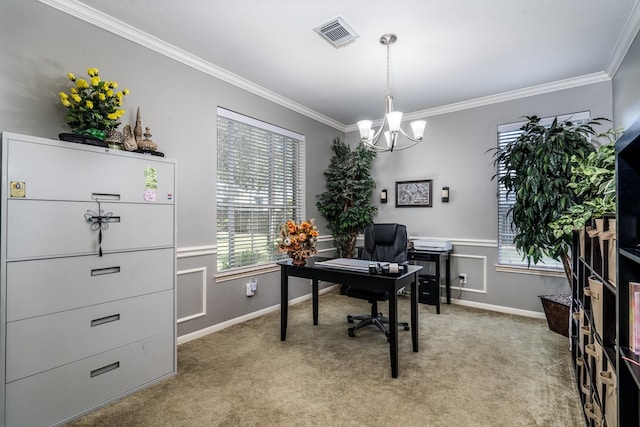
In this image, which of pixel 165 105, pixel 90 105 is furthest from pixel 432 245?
pixel 90 105

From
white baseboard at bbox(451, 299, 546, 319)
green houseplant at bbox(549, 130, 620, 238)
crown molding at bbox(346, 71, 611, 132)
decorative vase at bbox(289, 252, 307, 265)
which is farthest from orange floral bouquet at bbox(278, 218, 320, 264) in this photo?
crown molding at bbox(346, 71, 611, 132)

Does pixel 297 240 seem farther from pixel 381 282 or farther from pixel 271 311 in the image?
pixel 271 311

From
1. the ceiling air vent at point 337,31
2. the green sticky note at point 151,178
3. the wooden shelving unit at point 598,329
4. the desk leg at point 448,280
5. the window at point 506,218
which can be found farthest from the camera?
the desk leg at point 448,280

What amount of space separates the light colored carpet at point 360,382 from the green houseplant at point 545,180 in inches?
37.3

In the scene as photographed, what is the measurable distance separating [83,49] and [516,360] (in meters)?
4.18

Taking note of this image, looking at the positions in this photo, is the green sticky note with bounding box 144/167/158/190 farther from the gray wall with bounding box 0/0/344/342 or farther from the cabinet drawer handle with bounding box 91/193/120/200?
the gray wall with bounding box 0/0/344/342

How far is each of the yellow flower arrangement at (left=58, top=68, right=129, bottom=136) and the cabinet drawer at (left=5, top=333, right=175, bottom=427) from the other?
146 centimetres

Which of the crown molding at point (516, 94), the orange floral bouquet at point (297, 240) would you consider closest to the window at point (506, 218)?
the crown molding at point (516, 94)

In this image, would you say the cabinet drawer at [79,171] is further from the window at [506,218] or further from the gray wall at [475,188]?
the window at [506,218]

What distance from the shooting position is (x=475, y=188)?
3.98 m

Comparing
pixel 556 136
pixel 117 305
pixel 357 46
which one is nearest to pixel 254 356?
pixel 117 305

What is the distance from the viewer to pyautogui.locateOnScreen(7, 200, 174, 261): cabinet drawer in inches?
64.4

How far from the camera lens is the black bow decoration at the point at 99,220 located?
6.17ft

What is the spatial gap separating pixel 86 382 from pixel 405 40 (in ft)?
11.1
